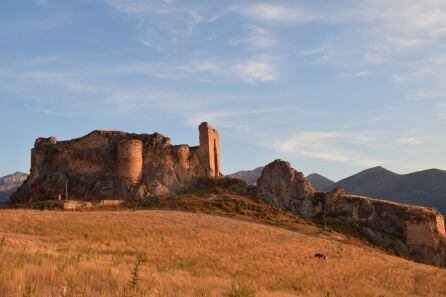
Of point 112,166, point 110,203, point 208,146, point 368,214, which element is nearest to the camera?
point 110,203

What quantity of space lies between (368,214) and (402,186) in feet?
327

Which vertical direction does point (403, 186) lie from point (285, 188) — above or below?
above

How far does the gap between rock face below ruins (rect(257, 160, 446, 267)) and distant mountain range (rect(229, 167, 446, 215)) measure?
6877 centimetres

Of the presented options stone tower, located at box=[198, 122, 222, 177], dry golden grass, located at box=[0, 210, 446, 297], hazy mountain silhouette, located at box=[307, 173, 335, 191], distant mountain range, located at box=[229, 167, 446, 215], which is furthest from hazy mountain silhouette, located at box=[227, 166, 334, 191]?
dry golden grass, located at box=[0, 210, 446, 297]

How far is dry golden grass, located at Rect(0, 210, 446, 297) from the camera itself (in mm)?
10828

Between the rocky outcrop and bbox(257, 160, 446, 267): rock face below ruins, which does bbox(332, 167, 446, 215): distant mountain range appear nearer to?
bbox(257, 160, 446, 267): rock face below ruins

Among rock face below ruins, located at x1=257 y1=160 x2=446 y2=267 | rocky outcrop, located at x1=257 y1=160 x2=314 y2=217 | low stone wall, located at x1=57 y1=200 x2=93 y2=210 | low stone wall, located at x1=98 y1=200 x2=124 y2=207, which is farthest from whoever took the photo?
rocky outcrop, located at x1=257 y1=160 x2=314 y2=217

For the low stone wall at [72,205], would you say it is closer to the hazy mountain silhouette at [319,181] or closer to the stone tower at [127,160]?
the stone tower at [127,160]

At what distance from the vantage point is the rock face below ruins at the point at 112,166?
46.0 m

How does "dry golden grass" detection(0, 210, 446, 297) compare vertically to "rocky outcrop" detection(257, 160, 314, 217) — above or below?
below

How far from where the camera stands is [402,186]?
13675 cm

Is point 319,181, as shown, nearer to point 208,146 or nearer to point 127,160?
point 208,146

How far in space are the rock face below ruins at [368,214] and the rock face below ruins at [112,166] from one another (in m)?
8.38

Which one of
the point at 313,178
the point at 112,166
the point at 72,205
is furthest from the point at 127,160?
the point at 313,178
